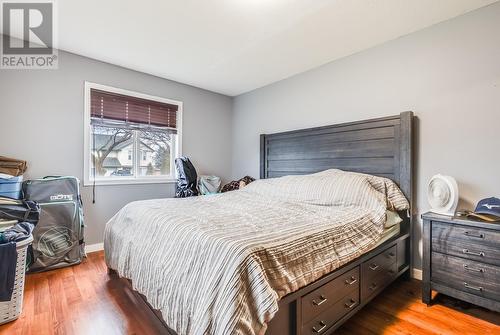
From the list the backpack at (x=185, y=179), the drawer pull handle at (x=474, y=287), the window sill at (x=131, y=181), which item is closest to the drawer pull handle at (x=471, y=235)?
the drawer pull handle at (x=474, y=287)

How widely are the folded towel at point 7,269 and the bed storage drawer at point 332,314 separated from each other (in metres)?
1.94

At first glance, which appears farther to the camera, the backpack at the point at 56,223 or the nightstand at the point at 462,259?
A: the backpack at the point at 56,223

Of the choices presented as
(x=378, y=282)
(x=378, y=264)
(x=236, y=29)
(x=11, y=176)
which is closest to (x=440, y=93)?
(x=378, y=264)

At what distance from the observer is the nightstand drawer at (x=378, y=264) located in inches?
67.2

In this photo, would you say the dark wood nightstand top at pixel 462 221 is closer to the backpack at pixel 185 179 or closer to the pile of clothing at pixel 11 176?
the backpack at pixel 185 179

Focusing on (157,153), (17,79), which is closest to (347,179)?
(157,153)

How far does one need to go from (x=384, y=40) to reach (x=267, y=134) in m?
1.88

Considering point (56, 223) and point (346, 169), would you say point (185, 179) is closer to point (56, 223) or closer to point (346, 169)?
point (56, 223)

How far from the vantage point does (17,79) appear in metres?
2.54

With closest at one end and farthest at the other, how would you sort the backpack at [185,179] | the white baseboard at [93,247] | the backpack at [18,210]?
the backpack at [18,210] → the white baseboard at [93,247] → the backpack at [185,179]

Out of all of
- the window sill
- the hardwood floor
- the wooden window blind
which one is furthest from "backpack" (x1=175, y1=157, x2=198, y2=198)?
the hardwood floor

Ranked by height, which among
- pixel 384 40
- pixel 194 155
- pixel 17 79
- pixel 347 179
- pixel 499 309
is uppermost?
pixel 384 40

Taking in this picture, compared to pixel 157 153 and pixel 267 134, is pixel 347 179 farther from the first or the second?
pixel 157 153

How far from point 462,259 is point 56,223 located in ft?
12.2
